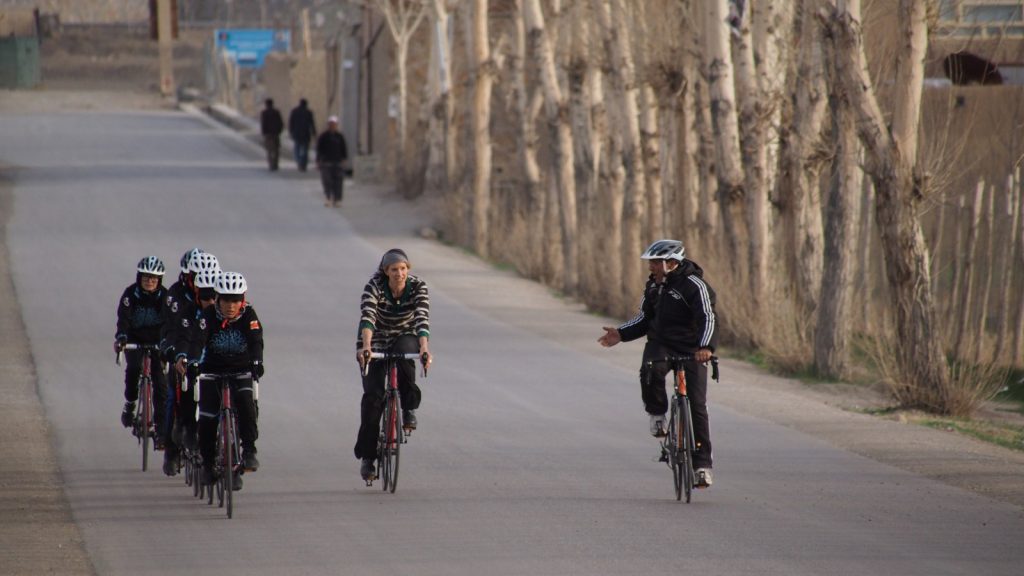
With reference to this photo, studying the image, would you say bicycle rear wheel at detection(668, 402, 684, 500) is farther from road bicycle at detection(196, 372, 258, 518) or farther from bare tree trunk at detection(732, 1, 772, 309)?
bare tree trunk at detection(732, 1, 772, 309)

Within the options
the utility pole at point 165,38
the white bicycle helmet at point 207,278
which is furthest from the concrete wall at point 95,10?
the white bicycle helmet at point 207,278

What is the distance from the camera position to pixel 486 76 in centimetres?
3153

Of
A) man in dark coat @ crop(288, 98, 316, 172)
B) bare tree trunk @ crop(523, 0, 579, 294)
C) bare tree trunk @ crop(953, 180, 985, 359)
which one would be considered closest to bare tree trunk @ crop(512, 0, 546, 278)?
bare tree trunk @ crop(523, 0, 579, 294)

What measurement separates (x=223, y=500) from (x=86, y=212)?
80.8ft

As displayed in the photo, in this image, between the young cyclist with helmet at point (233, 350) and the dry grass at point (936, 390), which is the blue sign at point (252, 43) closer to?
the dry grass at point (936, 390)

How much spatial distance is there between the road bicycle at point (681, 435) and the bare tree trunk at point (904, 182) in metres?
5.24

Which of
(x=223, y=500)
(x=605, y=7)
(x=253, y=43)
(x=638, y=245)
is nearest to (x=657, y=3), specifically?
(x=605, y=7)

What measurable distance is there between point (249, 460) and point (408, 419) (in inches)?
49.8

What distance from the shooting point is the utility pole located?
72.4 metres

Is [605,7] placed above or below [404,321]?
above

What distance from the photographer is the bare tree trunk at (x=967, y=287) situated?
1847cm

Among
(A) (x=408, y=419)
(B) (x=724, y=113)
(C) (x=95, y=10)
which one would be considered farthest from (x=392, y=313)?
(C) (x=95, y=10)

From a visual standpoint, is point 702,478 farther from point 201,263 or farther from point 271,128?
point 271,128

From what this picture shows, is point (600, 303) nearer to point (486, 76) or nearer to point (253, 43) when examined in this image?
point (486, 76)
